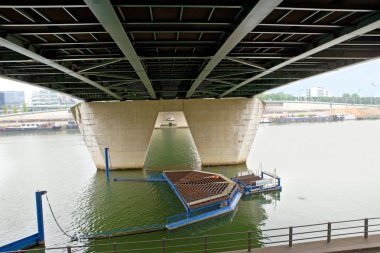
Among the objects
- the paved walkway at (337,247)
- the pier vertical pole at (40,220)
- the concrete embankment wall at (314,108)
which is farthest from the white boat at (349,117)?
the pier vertical pole at (40,220)

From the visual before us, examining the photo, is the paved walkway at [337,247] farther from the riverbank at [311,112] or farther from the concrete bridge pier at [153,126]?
the riverbank at [311,112]

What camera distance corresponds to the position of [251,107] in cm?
3023

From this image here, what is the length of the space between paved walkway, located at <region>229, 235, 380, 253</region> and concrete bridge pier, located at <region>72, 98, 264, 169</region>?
21383mm

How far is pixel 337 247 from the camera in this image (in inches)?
317

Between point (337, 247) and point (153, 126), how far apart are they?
22622 millimetres

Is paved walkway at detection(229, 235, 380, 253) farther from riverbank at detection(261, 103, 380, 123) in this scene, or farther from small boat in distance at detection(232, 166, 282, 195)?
riverbank at detection(261, 103, 380, 123)

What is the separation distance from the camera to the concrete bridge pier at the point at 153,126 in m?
28.8

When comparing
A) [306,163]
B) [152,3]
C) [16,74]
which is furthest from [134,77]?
[306,163]

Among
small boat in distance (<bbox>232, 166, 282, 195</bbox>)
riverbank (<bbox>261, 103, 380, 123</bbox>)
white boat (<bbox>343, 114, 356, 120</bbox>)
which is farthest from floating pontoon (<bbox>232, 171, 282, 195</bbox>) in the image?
white boat (<bbox>343, 114, 356, 120</bbox>)

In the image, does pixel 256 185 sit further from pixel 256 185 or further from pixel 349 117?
pixel 349 117

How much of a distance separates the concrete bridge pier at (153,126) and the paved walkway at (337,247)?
2138 centimetres

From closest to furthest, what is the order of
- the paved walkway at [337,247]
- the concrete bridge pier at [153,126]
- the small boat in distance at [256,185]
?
the paved walkway at [337,247] < the small boat in distance at [256,185] < the concrete bridge pier at [153,126]

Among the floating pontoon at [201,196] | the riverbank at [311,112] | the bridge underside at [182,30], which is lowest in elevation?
the floating pontoon at [201,196]

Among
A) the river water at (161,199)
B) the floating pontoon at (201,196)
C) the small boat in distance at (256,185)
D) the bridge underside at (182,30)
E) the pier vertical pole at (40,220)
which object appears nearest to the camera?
the bridge underside at (182,30)
